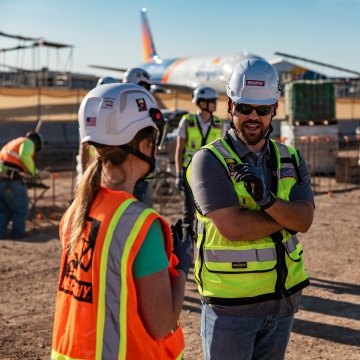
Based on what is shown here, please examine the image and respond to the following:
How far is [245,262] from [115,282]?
1.01 m

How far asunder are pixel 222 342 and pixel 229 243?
1.45ft

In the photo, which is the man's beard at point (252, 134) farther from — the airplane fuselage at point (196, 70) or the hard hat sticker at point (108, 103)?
the airplane fuselage at point (196, 70)

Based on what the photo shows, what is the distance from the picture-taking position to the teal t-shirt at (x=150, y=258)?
238cm

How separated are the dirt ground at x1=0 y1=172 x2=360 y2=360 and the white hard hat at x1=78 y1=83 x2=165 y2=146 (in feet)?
11.9

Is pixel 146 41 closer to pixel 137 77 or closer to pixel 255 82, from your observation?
pixel 137 77

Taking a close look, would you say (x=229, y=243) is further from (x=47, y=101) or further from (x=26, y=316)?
(x=47, y=101)

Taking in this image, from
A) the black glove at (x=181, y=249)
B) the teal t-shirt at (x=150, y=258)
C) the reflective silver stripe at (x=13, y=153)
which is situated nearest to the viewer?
the teal t-shirt at (x=150, y=258)

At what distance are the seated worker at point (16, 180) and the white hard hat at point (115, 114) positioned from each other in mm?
8709

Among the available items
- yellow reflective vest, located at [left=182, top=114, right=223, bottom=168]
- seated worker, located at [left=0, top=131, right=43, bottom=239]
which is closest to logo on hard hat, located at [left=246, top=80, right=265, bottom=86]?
yellow reflective vest, located at [left=182, top=114, right=223, bottom=168]

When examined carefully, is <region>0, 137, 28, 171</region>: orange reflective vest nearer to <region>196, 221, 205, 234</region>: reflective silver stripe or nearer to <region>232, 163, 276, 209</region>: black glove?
<region>196, 221, 205, 234</region>: reflective silver stripe

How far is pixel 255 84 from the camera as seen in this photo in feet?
11.4

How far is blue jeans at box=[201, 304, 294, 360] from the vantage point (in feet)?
10.7

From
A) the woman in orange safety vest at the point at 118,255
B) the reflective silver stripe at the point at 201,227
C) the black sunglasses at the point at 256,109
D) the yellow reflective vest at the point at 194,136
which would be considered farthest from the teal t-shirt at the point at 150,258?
the yellow reflective vest at the point at 194,136

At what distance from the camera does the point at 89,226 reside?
8.23 ft
